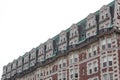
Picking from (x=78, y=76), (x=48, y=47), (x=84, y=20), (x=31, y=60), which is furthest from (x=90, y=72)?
(x=31, y=60)

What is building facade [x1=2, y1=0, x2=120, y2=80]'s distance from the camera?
73000mm

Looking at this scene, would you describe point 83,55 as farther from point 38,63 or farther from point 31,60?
point 31,60

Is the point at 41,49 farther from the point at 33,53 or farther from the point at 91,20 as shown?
the point at 91,20

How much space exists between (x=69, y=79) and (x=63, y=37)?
1271 centimetres

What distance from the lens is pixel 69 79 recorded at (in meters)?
83.8

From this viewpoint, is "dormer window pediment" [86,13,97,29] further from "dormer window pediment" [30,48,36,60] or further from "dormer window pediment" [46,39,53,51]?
"dormer window pediment" [30,48,36,60]

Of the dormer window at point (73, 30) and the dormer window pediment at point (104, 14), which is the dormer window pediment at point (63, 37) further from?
the dormer window pediment at point (104, 14)

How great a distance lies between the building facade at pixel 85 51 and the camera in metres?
73.0

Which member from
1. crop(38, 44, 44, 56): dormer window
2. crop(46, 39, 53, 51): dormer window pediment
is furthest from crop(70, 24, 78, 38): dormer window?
crop(38, 44, 44, 56): dormer window

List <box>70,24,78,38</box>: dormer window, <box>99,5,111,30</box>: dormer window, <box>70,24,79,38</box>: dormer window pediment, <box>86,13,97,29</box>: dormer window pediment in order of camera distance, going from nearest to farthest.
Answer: <box>99,5,111,30</box>: dormer window < <box>86,13,97,29</box>: dormer window pediment < <box>70,24,79,38</box>: dormer window pediment < <box>70,24,78,38</box>: dormer window

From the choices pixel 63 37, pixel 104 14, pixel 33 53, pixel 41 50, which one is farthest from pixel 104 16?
pixel 33 53

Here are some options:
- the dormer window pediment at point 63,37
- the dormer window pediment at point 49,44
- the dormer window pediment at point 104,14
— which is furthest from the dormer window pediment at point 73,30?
the dormer window pediment at point 49,44

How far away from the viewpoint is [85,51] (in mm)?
80562

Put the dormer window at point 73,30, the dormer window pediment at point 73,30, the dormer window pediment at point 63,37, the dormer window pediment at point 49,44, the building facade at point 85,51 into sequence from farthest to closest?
the dormer window pediment at point 49,44 < the dormer window pediment at point 63,37 < the dormer window at point 73,30 < the dormer window pediment at point 73,30 < the building facade at point 85,51
